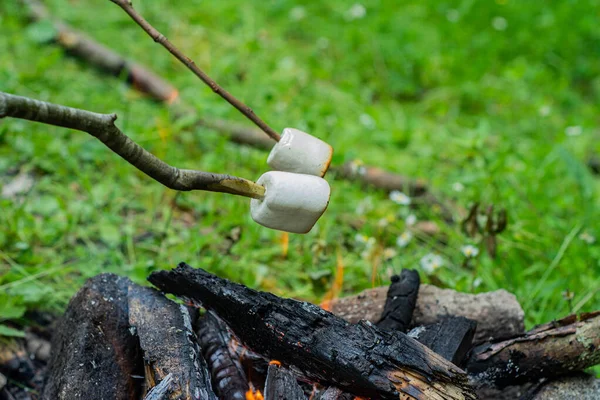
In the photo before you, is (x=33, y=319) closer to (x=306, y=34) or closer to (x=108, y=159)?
(x=108, y=159)

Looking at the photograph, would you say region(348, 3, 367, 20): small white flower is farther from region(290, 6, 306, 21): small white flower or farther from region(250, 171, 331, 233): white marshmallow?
region(250, 171, 331, 233): white marshmallow

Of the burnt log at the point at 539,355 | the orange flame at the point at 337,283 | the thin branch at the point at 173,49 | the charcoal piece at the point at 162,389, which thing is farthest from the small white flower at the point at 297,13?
the charcoal piece at the point at 162,389

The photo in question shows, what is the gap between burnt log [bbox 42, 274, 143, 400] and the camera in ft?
5.88

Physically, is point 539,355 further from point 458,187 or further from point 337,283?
point 458,187

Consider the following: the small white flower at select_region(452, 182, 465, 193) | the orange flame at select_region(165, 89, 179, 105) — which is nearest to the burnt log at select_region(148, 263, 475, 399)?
the small white flower at select_region(452, 182, 465, 193)

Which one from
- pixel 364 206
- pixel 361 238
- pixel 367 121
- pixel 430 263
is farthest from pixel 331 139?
pixel 430 263

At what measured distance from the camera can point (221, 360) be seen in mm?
1896

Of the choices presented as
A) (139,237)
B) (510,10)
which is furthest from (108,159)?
(510,10)

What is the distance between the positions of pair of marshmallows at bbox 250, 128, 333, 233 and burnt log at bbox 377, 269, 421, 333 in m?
0.53

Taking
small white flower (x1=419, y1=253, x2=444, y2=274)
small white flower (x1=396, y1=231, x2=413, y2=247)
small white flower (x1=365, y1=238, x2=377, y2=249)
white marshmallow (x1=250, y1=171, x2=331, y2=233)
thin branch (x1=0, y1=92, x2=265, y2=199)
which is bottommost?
small white flower (x1=396, y1=231, x2=413, y2=247)

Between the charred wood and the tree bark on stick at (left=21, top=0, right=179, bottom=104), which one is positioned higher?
the charred wood

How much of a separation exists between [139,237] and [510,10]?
4466 mm

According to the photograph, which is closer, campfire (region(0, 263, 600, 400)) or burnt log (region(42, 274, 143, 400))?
campfire (region(0, 263, 600, 400))

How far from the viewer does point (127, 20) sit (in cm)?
521
